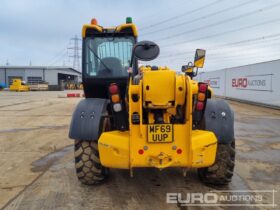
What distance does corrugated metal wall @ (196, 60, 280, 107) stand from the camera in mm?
17766

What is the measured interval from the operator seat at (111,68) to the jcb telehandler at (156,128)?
2.19 ft

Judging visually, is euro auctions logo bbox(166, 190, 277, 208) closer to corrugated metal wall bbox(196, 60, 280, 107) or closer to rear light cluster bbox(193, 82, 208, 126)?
rear light cluster bbox(193, 82, 208, 126)

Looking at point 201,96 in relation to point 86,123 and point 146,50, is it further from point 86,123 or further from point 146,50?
point 86,123

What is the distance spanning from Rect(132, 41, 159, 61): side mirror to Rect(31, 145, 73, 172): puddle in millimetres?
2846

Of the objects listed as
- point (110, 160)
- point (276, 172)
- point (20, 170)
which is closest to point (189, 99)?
point (110, 160)

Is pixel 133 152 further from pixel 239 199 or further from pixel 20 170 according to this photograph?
pixel 20 170

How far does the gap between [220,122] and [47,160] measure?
3.62 metres

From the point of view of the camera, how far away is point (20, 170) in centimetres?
576

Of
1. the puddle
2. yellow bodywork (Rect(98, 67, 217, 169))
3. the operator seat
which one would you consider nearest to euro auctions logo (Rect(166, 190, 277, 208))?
yellow bodywork (Rect(98, 67, 217, 169))

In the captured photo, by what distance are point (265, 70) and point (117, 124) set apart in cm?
1632

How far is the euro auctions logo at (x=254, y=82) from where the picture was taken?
18422 mm

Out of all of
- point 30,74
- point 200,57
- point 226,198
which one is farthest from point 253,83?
point 30,74

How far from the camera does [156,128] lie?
13.2 feet

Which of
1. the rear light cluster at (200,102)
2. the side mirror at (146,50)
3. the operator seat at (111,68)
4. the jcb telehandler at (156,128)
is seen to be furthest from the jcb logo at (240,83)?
the side mirror at (146,50)
